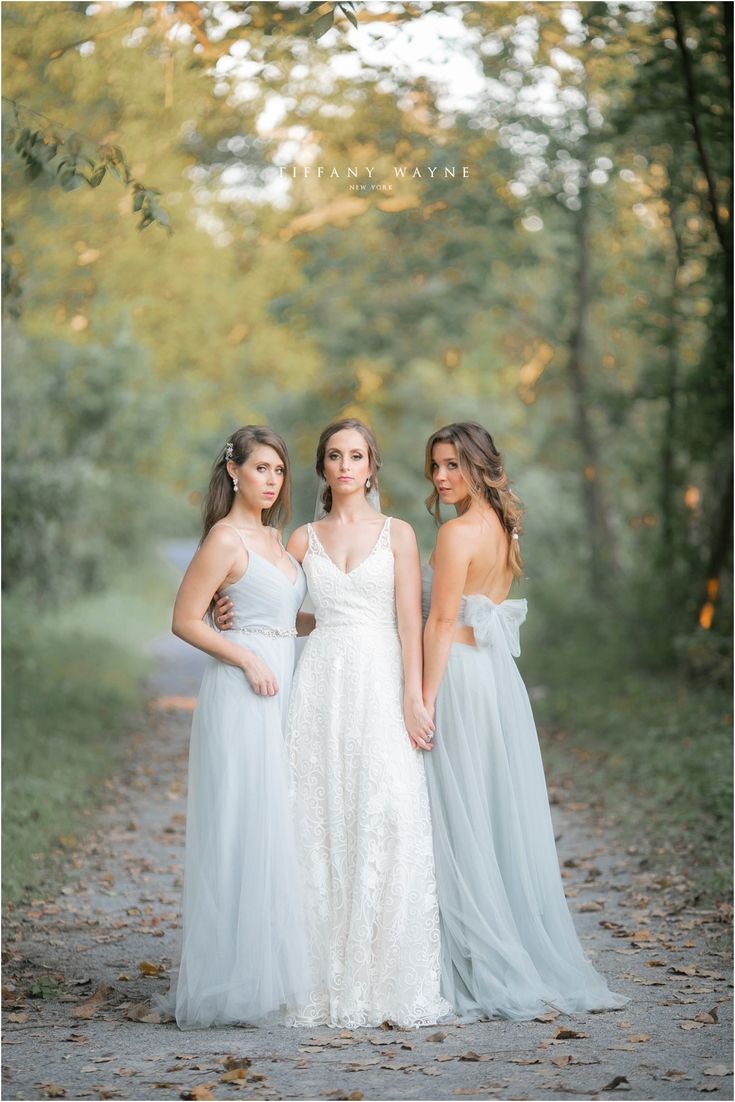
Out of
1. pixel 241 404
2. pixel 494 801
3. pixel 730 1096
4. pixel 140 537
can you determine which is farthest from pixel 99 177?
pixel 241 404

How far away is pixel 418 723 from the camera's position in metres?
5.57

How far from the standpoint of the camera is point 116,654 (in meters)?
18.5

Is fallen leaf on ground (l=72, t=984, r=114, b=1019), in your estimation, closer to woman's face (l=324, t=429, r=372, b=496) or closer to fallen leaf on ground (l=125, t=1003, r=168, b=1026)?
fallen leaf on ground (l=125, t=1003, r=168, b=1026)

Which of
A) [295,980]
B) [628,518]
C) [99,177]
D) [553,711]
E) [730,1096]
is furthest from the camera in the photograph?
[628,518]

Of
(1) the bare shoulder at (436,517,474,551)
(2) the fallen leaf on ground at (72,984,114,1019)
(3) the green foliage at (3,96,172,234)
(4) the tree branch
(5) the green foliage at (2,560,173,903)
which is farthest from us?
(4) the tree branch

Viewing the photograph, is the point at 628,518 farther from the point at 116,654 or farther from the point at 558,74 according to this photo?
the point at 116,654

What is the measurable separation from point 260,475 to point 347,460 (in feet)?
1.33

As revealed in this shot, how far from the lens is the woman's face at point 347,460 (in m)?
5.68

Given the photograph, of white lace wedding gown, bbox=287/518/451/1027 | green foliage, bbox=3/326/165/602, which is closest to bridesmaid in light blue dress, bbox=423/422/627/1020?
white lace wedding gown, bbox=287/518/451/1027

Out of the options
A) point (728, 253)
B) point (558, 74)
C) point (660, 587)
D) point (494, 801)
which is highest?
point (558, 74)

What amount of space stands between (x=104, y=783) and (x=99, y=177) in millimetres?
6000

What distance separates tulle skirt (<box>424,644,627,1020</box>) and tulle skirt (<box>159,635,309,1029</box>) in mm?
678

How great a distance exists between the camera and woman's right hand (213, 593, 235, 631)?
5.69 m

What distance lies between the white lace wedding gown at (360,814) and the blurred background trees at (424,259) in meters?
2.51
